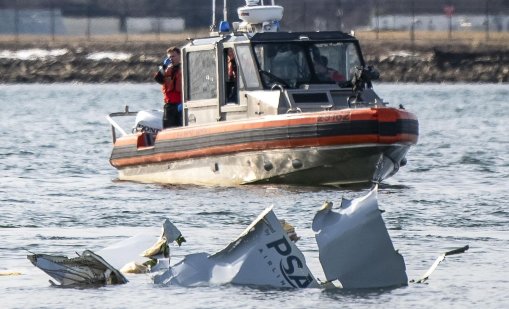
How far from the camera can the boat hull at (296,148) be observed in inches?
845

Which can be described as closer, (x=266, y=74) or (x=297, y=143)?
(x=297, y=143)

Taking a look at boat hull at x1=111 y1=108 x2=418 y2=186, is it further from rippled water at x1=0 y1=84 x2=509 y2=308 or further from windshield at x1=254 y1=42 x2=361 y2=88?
windshield at x1=254 y1=42 x2=361 y2=88

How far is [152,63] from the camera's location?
259ft

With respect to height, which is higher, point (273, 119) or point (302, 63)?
point (302, 63)

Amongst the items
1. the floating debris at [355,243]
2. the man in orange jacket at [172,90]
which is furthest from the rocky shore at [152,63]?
the floating debris at [355,243]

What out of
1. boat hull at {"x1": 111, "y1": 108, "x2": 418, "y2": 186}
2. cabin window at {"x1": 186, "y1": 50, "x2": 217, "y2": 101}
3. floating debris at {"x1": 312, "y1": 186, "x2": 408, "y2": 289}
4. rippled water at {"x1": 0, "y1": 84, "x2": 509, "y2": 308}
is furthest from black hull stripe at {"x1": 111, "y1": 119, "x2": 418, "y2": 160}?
floating debris at {"x1": 312, "y1": 186, "x2": 408, "y2": 289}

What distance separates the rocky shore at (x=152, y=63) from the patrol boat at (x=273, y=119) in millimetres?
50378

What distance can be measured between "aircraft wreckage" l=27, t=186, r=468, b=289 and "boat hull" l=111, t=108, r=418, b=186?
700 cm

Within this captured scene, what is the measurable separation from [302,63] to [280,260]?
10005mm

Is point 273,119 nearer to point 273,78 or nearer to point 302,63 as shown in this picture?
point 273,78

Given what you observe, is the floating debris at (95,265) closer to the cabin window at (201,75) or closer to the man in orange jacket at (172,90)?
the cabin window at (201,75)

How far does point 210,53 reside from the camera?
23.7 metres

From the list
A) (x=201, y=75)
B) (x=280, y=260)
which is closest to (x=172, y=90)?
(x=201, y=75)

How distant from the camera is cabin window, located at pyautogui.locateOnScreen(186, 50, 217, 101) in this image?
23.7 meters
